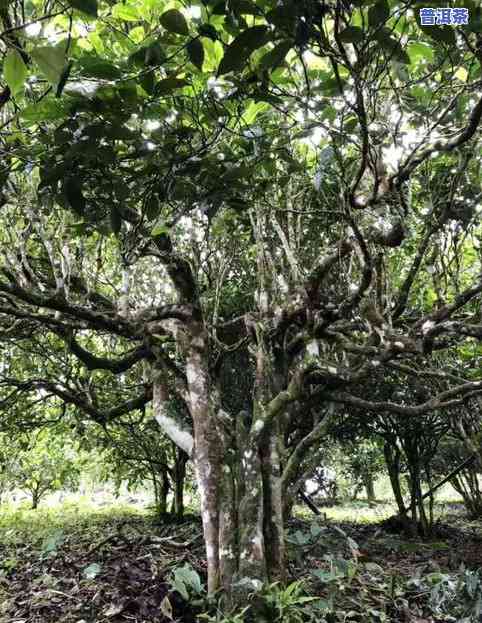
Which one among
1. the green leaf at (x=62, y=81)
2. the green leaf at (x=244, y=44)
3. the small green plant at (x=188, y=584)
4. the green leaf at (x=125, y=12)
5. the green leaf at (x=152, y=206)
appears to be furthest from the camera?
the small green plant at (x=188, y=584)

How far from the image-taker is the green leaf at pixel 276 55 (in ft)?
4.62

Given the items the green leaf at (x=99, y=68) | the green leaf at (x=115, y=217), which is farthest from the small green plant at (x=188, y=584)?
the green leaf at (x=99, y=68)

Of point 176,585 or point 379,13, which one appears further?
point 176,585

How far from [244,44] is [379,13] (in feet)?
1.56

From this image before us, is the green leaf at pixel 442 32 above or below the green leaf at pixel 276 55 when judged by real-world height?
above

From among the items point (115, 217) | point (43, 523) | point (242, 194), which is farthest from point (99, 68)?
point (43, 523)

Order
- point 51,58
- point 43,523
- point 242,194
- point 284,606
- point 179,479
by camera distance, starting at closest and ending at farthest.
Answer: point 51,58 < point 284,606 < point 242,194 < point 179,479 < point 43,523

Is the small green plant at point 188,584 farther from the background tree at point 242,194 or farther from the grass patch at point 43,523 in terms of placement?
the grass patch at point 43,523

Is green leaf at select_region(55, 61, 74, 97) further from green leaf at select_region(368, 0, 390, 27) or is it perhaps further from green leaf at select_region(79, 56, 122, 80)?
green leaf at select_region(368, 0, 390, 27)

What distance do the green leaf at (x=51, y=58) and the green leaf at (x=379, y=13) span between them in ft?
3.20

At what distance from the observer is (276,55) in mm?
1443

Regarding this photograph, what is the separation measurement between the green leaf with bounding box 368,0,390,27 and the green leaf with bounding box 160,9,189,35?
0.56m

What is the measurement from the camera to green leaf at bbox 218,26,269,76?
1315 millimetres

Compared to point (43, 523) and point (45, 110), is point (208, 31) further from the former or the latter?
point (43, 523)
